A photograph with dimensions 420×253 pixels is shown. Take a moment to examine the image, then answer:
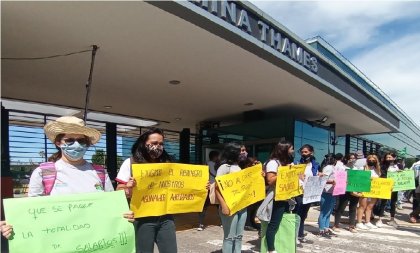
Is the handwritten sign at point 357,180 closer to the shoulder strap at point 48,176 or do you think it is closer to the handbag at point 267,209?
the handbag at point 267,209

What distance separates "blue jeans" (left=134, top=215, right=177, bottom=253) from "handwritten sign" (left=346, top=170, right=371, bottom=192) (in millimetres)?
A: 4815

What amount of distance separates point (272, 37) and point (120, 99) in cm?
560

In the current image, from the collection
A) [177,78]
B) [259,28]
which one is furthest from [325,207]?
[177,78]

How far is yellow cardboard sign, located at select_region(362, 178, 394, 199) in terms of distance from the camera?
7414mm

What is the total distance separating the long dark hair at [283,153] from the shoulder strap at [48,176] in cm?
312

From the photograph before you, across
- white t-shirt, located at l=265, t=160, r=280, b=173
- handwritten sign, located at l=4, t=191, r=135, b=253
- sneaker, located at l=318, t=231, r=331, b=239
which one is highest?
white t-shirt, located at l=265, t=160, r=280, b=173

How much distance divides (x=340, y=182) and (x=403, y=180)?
2.75 metres

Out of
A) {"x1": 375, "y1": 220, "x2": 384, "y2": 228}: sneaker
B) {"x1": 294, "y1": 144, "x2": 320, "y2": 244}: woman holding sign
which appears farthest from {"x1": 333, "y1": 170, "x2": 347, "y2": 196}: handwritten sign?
{"x1": 375, "y1": 220, "x2": 384, "y2": 228}: sneaker

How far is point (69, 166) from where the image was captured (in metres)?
2.66

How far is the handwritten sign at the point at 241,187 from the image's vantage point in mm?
4039

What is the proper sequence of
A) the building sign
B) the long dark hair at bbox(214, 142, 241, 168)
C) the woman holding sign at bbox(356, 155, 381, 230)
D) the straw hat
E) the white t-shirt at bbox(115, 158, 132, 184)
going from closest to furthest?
the straw hat < the white t-shirt at bbox(115, 158, 132, 184) < the long dark hair at bbox(214, 142, 241, 168) < the building sign < the woman holding sign at bbox(356, 155, 381, 230)

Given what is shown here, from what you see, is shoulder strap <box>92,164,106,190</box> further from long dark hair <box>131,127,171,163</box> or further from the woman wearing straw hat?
long dark hair <box>131,127,171,163</box>

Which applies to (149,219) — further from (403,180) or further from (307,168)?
(403,180)

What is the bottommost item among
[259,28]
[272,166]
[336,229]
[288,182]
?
[336,229]
